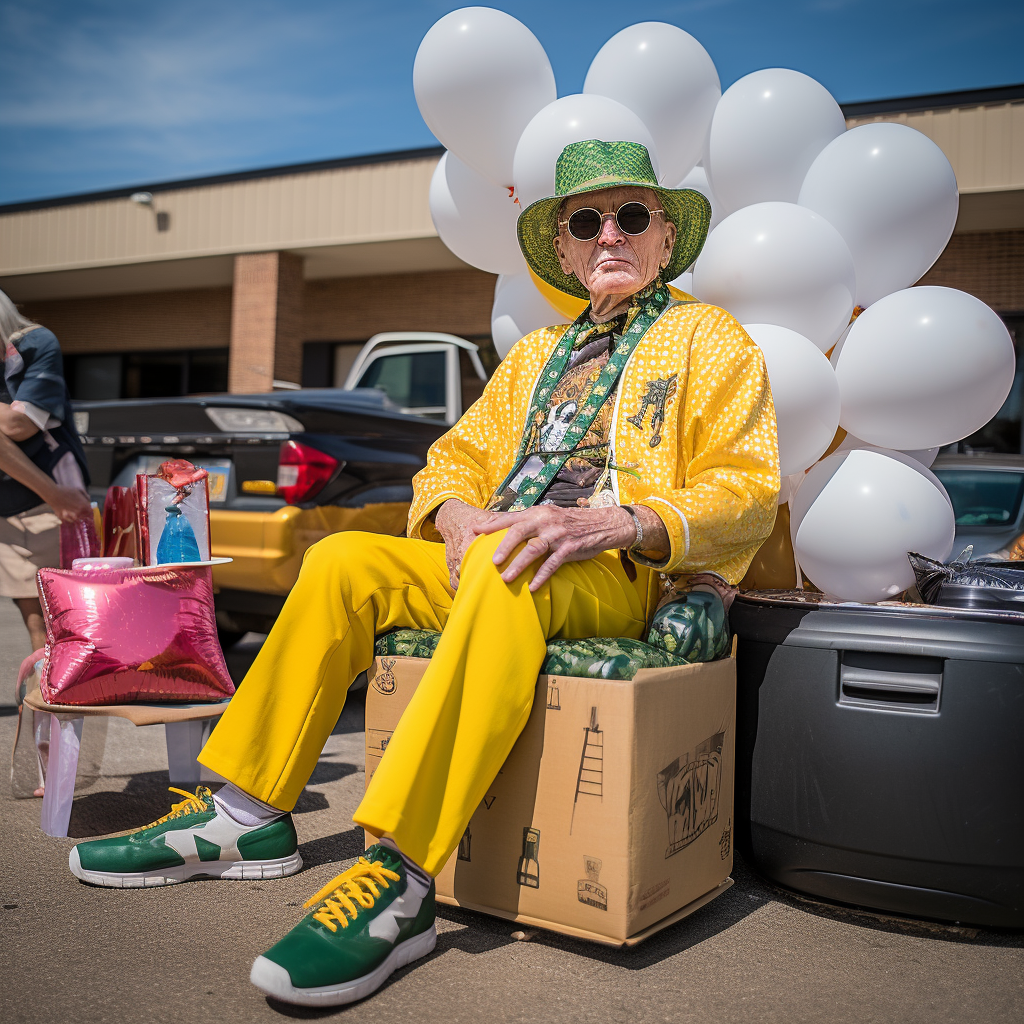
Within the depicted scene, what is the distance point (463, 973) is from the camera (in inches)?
71.9

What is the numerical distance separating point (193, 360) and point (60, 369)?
48.7 ft

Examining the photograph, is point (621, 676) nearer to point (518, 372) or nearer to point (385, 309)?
point (518, 372)

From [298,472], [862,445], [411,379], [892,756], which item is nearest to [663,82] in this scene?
[862,445]

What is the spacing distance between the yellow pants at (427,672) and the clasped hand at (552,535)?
35 mm

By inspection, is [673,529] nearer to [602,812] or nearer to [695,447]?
[695,447]

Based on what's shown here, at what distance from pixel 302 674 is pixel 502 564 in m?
0.60

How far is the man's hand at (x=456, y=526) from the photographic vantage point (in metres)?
2.17

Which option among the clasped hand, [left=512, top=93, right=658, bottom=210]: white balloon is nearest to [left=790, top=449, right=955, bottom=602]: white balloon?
the clasped hand

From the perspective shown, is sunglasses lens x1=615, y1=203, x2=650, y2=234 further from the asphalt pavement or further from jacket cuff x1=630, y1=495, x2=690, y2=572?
the asphalt pavement

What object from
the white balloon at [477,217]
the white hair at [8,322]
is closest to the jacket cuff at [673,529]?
the white balloon at [477,217]

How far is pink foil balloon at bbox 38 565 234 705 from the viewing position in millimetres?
2553

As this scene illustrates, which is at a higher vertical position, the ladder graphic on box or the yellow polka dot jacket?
the yellow polka dot jacket

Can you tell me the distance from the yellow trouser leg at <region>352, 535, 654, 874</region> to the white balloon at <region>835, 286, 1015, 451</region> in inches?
52.4

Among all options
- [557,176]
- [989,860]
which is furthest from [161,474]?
[989,860]
